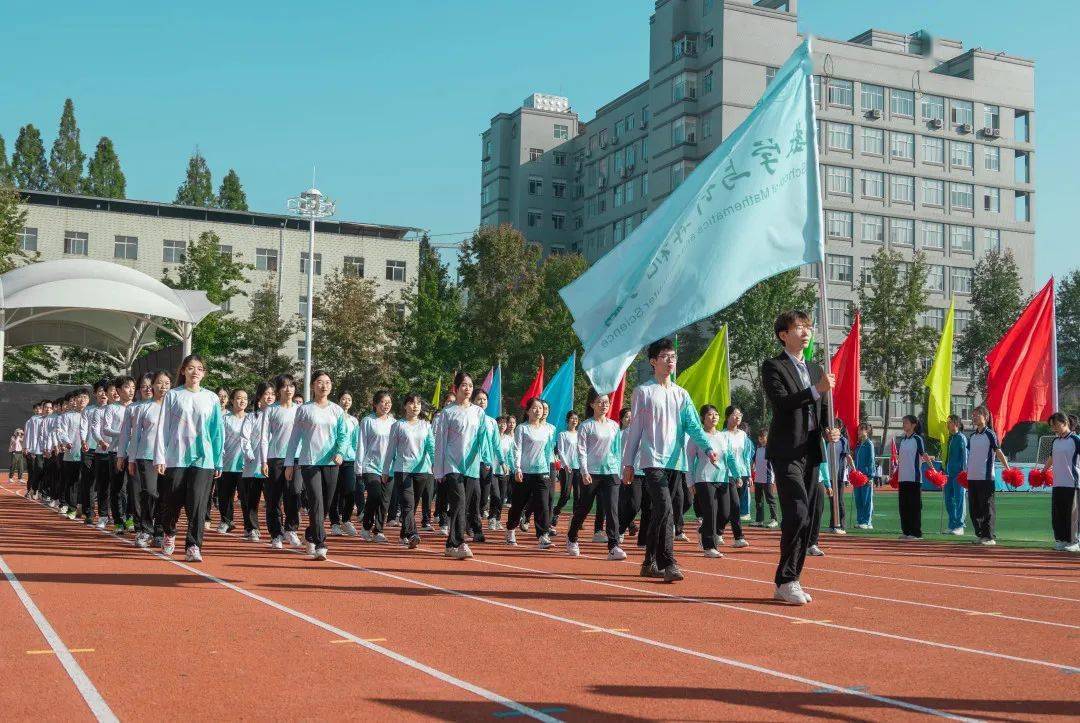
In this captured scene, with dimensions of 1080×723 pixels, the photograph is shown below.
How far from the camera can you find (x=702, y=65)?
70812mm

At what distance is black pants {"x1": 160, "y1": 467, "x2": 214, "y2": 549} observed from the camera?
11.5 m

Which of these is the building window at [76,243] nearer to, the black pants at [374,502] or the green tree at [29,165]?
the green tree at [29,165]

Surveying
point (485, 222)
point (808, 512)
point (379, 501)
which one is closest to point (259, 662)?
point (808, 512)

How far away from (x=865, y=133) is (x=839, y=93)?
329 centimetres

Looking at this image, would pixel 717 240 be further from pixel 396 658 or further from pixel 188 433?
pixel 188 433

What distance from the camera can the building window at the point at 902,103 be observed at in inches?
2931

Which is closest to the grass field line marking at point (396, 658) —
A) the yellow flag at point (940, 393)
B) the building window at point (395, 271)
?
the yellow flag at point (940, 393)

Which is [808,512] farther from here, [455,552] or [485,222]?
[485,222]

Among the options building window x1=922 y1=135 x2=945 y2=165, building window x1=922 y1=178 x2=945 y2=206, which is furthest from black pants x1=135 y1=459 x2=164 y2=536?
building window x1=922 y1=135 x2=945 y2=165

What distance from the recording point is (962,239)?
77.6 metres

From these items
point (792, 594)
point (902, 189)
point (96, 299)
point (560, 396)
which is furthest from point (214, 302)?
point (792, 594)

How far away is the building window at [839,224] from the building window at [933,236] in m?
6.28

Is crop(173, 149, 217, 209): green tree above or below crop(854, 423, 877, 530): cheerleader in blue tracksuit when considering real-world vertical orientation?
above

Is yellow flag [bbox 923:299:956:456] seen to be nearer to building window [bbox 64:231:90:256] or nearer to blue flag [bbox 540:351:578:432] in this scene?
blue flag [bbox 540:351:578:432]
